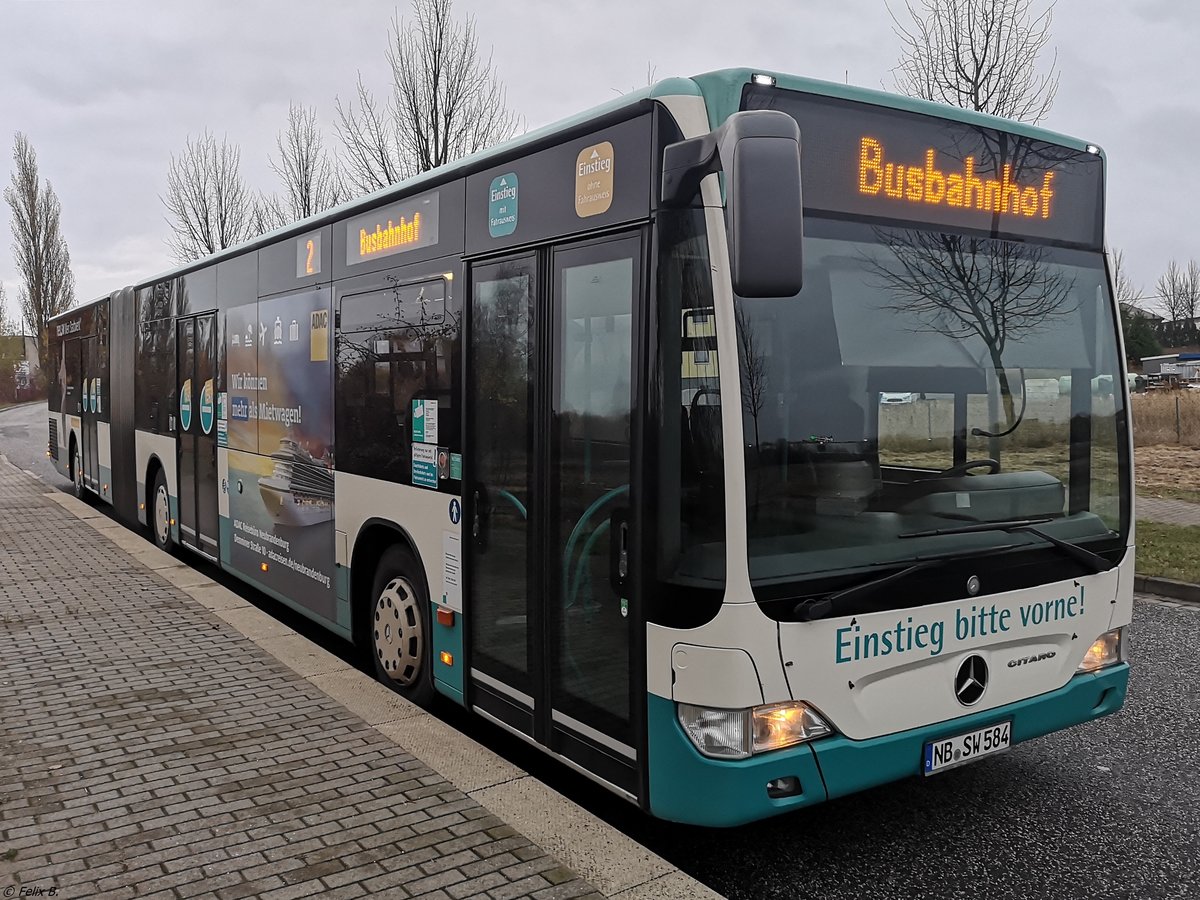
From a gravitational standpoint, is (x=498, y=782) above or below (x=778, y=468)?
below

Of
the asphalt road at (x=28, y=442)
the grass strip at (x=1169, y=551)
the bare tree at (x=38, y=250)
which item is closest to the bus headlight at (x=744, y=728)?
the grass strip at (x=1169, y=551)

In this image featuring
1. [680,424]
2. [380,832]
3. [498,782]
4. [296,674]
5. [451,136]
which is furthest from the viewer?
[451,136]

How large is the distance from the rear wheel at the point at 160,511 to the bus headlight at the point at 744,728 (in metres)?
8.56

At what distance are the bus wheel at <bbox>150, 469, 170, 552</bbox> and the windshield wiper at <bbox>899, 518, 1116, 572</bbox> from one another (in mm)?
8878

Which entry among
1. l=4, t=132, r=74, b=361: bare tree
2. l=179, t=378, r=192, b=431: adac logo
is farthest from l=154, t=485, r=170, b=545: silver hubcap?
l=4, t=132, r=74, b=361: bare tree

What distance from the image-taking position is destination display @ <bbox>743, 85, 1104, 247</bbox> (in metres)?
3.56

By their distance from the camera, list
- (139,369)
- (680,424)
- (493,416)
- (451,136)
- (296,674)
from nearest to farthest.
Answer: (680,424)
(493,416)
(296,674)
(139,369)
(451,136)

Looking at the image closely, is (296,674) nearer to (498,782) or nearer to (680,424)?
(498,782)

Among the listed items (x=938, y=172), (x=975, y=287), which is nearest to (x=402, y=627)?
(x=975, y=287)

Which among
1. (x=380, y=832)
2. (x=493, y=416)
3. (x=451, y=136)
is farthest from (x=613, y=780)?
(x=451, y=136)

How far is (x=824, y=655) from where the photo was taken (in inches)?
137

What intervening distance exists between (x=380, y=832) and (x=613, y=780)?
0.88 m

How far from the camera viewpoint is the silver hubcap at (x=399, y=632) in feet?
17.9

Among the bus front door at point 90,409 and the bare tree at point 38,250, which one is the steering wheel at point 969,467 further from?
the bare tree at point 38,250
